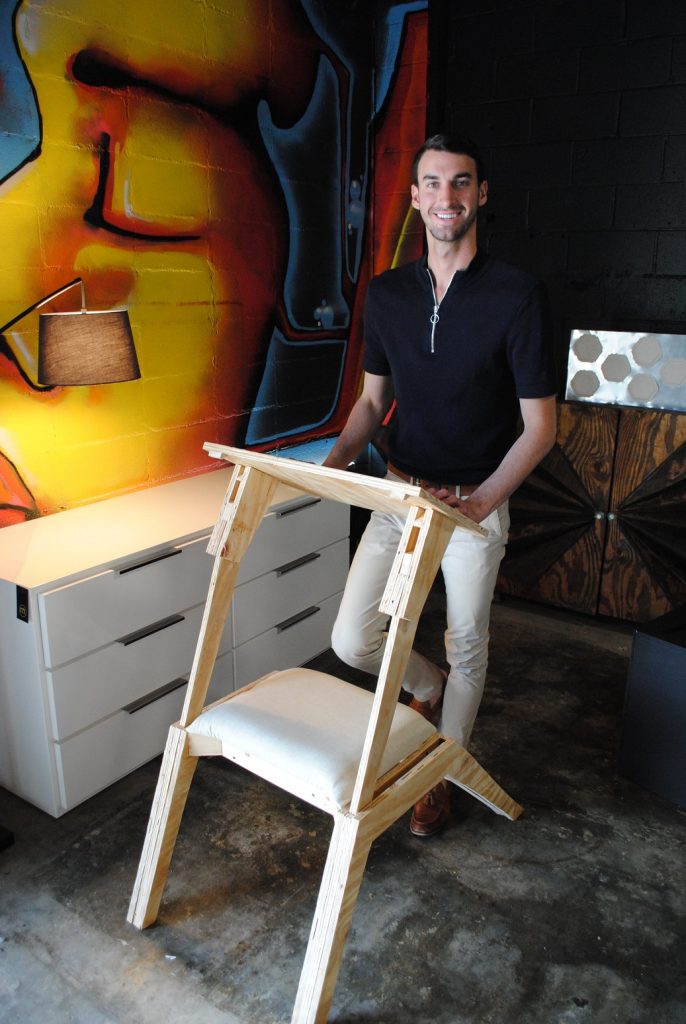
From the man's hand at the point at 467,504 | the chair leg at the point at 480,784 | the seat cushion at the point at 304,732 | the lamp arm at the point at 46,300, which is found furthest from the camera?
the lamp arm at the point at 46,300

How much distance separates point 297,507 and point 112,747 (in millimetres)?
923

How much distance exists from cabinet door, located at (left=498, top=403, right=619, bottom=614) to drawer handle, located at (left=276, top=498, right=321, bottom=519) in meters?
0.98

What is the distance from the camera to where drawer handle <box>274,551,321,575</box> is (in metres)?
2.52

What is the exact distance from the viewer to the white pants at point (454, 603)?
189 cm

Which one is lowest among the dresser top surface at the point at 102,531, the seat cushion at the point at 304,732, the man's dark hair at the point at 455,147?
the seat cushion at the point at 304,732

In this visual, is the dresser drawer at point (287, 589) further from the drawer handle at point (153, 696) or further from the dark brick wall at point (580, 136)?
the dark brick wall at point (580, 136)

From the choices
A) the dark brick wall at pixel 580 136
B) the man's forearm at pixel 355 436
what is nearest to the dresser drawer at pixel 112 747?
the man's forearm at pixel 355 436

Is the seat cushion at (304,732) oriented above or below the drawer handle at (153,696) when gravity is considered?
above

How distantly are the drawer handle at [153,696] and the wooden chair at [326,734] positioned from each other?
0.52 m

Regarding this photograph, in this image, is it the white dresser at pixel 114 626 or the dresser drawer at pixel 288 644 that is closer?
the white dresser at pixel 114 626

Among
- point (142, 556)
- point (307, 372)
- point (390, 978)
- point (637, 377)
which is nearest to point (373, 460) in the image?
point (307, 372)

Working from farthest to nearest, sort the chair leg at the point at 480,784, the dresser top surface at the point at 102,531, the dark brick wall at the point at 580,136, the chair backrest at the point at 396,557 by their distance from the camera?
the dark brick wall at the point at 580,136 < the dresser top surface at the point at 102,531 < the chair leg at the point at 480,784 < the chair backrest at the point at 396,557

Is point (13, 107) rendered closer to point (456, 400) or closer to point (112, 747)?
point (456, 400)

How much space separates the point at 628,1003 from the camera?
1.48 metres
